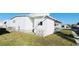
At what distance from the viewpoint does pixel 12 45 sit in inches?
103

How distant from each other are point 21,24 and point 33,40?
0.21 m

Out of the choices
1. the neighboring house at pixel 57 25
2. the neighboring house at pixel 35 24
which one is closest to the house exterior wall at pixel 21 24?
the neighboring house at pixel 35 24

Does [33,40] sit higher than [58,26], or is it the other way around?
[58,26]

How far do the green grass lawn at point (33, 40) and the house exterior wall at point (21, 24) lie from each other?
0.05 m

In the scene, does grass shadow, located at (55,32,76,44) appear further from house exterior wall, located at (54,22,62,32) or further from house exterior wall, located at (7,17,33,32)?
house exterior wall, located at (7,17,33,32)

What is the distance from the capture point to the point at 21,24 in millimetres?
2627

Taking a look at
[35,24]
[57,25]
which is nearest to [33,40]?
[35,24]

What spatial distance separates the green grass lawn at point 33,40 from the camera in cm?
262

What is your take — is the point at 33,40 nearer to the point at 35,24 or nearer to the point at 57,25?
the point at 35,24

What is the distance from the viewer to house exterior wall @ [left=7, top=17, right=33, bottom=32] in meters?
2.62

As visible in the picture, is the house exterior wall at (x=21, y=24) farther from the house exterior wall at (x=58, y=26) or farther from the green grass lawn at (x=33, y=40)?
the house exterior wall at (x=58, y=26)
